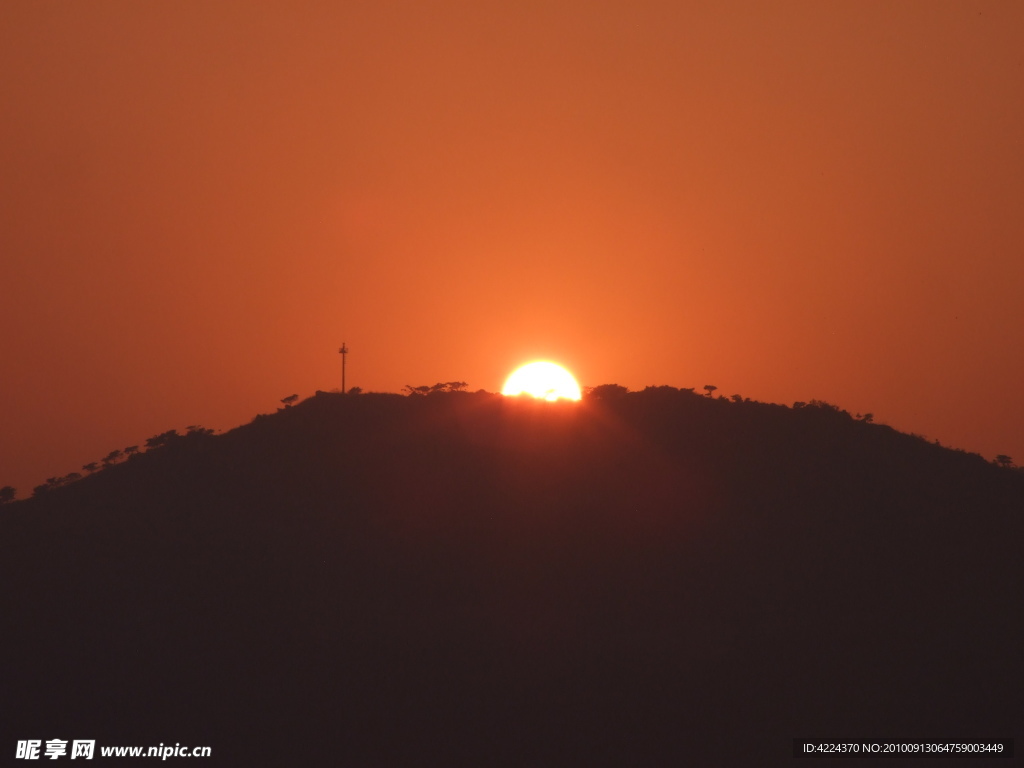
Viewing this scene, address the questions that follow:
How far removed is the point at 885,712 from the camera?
40719 mm

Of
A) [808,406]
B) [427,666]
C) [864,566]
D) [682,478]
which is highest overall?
[808,406]

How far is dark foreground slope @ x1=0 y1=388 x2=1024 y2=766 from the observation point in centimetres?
4056

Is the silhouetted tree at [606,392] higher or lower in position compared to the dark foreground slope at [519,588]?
higher

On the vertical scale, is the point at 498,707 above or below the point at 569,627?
below

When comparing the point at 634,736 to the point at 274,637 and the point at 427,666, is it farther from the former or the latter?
the point at 274,637

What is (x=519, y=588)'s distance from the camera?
152 ft

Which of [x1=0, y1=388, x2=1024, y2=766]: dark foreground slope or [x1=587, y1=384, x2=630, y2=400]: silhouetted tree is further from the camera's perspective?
[x1=587, y1=384, x2=630, y2=400]: silhouetted tree

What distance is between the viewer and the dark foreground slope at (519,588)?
133 ft

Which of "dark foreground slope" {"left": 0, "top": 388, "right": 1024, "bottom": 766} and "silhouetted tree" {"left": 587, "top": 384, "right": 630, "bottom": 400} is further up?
"silhouetted tree" {"left": 587, "top": 384, "right": 630, "bottom": 400}

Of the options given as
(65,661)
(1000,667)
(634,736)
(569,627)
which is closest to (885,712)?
(1000,667)

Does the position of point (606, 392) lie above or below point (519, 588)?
above

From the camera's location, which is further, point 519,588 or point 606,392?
point 606,392

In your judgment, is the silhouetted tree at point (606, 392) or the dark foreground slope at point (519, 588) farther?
the silhouetted tree at point (606, 392)

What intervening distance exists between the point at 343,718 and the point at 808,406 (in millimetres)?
30407
